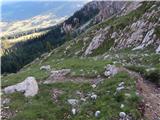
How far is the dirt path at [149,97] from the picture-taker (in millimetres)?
23250

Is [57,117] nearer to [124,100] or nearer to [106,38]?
[124,100]

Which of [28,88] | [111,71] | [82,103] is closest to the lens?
[82,103]

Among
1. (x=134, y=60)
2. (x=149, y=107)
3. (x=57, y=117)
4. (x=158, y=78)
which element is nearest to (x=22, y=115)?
(x=57, y=117)

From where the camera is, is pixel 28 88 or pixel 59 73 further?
pixel 59 73

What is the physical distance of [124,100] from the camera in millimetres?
24031

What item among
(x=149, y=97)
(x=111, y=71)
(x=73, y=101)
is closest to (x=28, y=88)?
(x=73, y=101)

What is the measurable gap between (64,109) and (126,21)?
57.1 m

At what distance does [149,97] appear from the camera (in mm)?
25500

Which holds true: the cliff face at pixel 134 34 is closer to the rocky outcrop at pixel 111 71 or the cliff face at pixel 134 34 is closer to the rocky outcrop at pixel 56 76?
the rocky outcrop at pixel 56 76

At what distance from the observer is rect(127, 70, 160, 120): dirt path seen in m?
23.2

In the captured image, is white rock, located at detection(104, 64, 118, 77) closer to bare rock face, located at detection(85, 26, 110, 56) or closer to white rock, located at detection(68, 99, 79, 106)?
white rock, located at detection(68, 99, 79, 106)

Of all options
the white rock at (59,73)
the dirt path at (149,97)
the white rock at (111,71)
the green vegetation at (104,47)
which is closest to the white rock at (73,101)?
the dirt path at (149,97)

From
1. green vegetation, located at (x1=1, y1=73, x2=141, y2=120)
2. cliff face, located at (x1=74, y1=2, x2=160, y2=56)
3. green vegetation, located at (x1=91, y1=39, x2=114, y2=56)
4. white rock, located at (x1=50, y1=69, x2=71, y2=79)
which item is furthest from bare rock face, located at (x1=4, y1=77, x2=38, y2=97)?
green vegetation, located at (x1=91, y1=39, x2=114, y2=56)

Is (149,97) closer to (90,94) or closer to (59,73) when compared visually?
(90,94)
